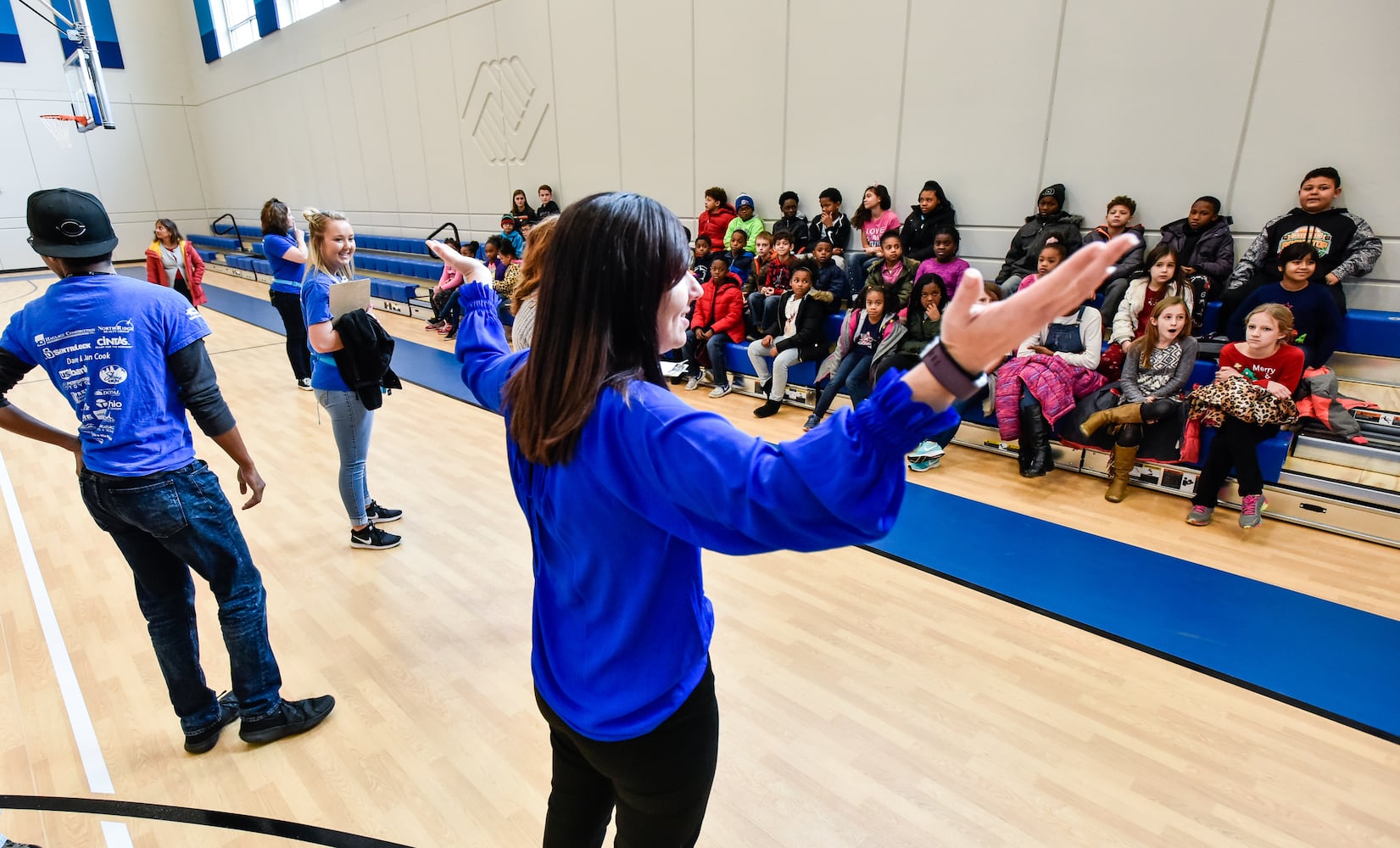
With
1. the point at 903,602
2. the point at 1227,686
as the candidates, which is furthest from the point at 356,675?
the point at 1227,686

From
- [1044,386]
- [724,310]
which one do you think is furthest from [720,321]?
[1044,386]

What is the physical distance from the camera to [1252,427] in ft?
11.8

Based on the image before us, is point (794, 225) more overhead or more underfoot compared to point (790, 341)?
more overhead

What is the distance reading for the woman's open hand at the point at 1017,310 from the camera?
587 mm

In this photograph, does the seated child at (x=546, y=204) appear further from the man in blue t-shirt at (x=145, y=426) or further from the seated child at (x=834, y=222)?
the man in blue t-shirt at (x=145, y=426)

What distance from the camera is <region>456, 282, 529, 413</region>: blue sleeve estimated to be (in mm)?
1206

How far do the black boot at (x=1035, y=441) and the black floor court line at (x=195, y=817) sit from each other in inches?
154

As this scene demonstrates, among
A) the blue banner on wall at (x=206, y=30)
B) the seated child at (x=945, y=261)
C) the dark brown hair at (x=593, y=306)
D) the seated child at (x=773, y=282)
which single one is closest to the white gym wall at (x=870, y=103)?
the seated child at (x=945, y=261)

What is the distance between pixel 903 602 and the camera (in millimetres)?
3018

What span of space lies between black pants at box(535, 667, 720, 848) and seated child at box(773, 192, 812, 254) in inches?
224

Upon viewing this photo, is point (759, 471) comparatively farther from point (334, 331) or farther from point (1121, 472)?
point (1121, 472)

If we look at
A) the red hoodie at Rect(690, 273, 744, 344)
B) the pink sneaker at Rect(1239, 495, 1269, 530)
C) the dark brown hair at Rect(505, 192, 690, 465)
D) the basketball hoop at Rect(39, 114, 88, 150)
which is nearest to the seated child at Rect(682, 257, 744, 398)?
the red hoodie at Rect(690, 273, 744, 344)

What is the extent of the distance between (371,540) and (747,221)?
4.88 m

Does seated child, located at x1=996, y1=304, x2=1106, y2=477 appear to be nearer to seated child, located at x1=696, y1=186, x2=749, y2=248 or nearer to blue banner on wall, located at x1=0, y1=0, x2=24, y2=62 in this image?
seated child, located at x1=696, y1=186, x2=749, y2=248
